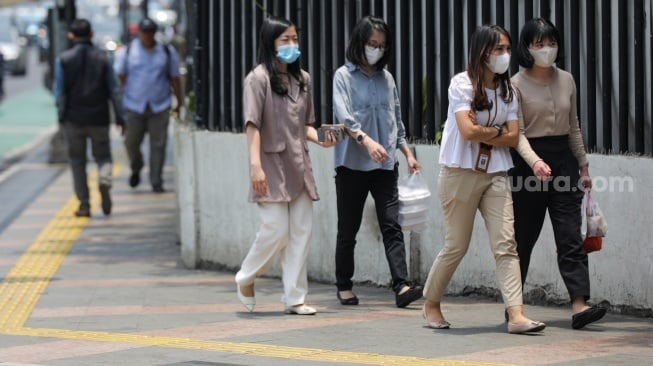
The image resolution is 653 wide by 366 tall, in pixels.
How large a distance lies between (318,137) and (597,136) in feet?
5.41

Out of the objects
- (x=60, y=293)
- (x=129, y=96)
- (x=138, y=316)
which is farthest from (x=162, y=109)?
Answer: (x=138, y=316)

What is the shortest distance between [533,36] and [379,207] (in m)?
1.60

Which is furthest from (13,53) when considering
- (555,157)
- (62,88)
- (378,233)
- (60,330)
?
(555,157)

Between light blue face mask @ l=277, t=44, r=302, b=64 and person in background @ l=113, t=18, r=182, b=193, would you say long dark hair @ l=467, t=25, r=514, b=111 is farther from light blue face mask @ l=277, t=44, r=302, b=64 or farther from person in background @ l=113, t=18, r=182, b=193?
person in background @ l=113, t=18, r=182, b=193

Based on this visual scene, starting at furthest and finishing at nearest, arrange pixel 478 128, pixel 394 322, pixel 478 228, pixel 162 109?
1. pixel 162 109
2. pixel 478 228
3. pixel 394 322
4. pixel 478 128

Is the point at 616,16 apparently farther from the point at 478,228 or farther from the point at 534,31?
the point at 478,228

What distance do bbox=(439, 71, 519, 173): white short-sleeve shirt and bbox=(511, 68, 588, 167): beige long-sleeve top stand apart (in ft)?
0.38

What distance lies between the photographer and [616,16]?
8.84m

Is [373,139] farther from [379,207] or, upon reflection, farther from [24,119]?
[24,119]

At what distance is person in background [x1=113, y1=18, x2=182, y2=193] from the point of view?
52.3 feet

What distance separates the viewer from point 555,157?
818cm

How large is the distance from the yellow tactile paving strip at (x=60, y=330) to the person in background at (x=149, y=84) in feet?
9.00

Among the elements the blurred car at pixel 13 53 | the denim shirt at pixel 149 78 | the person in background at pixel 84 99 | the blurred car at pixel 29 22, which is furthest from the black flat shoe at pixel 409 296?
the blurred car at pixel 29 22

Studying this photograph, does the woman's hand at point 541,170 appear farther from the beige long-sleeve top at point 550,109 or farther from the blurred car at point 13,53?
the blurred car at point 13,53
